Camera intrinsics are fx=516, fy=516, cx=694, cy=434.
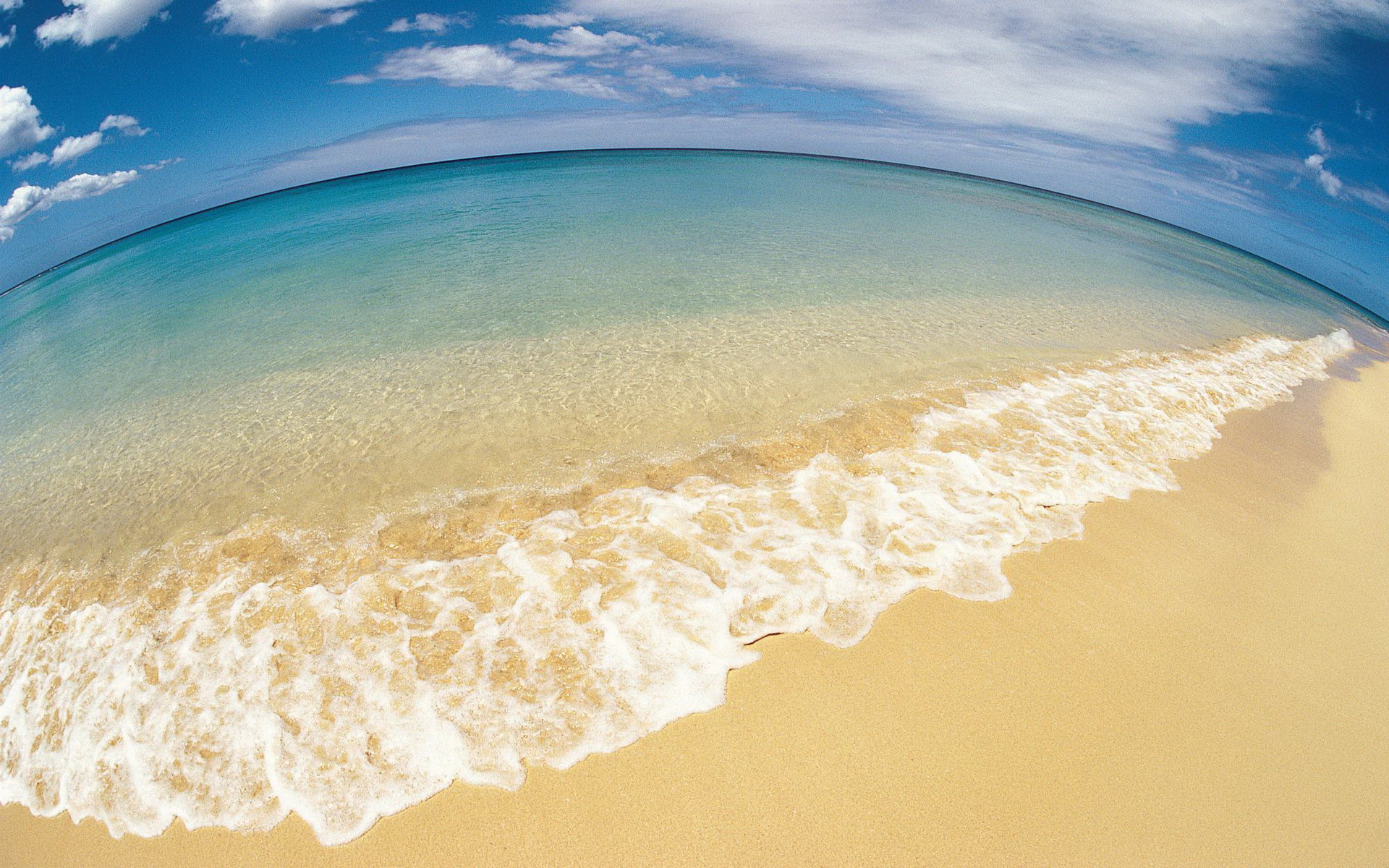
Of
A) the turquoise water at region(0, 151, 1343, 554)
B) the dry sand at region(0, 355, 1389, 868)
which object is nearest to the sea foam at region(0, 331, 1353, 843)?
the dry sand at region(0, 355, 1389, 868)

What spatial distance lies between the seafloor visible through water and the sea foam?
0.02 meters

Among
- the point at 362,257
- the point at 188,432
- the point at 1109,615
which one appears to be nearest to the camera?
the point at 1109,615

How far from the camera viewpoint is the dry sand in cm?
280

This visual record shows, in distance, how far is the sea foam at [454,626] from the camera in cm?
315

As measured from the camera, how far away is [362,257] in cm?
1778

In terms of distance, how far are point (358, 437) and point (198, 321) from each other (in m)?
10.3

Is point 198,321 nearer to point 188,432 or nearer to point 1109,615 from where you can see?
point 188,432

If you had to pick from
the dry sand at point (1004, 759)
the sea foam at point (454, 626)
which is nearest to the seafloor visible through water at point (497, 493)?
the sea foam at point (454, 626)

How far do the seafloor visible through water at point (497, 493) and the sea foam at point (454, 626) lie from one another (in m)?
0.02

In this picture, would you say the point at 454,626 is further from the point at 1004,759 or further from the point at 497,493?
the point at 1004,759

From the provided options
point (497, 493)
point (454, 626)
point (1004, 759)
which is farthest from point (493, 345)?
point (1004, 759)

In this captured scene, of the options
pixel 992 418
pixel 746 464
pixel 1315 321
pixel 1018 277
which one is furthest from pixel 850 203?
pixel 746 464

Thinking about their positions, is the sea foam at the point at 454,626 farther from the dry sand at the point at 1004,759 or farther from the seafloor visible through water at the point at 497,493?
the dry sand at the point at 1004,759

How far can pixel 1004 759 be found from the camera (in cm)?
317
